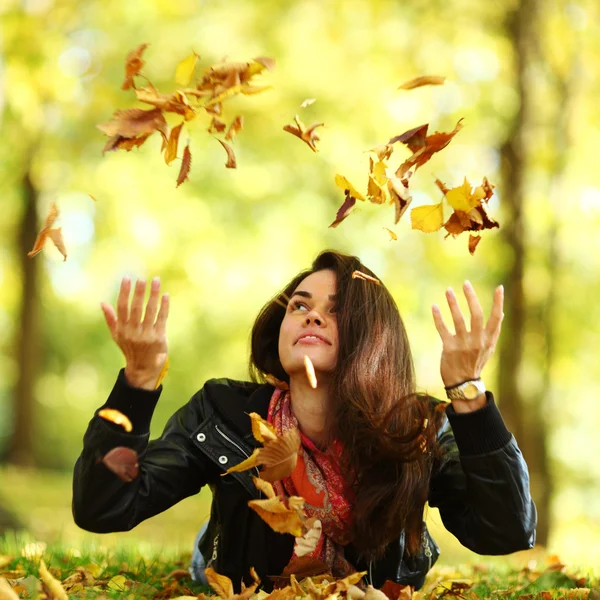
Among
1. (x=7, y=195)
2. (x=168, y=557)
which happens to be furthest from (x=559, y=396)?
(x=168, y=557)

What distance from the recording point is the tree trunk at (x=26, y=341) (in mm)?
11516

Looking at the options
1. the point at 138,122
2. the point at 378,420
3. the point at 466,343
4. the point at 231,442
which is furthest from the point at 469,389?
the point at 138,122

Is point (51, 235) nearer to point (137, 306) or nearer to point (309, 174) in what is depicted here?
point (137, 306)

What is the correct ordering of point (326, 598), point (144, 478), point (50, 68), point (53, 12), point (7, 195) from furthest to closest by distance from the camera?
point (7, 195)
point (53, 12)
point (50, 68)
point (144, 478)
point (326, 598)

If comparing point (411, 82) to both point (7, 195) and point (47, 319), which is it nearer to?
point (7, 195)

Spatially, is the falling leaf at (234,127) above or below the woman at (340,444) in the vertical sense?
above

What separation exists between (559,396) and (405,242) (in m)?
6.20

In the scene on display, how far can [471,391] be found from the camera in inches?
104

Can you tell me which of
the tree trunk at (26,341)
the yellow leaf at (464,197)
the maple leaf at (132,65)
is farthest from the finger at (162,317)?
the tree trunk at (26,341)

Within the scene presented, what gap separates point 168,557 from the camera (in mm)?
4078

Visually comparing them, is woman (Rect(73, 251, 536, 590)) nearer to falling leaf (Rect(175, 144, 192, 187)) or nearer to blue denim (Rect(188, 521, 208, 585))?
blue denim (Rect(188, 521, 208, 585))

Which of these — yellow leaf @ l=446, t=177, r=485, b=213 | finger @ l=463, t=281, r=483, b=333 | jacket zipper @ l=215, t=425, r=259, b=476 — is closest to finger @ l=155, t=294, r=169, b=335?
jacket zipper @ l=215, t=425, r=259, b=476

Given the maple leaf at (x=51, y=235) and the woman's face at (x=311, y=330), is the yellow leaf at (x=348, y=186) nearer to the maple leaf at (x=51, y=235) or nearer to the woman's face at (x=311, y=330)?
the woman's face at (x=311, y=330)

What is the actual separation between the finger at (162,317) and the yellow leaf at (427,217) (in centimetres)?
93
